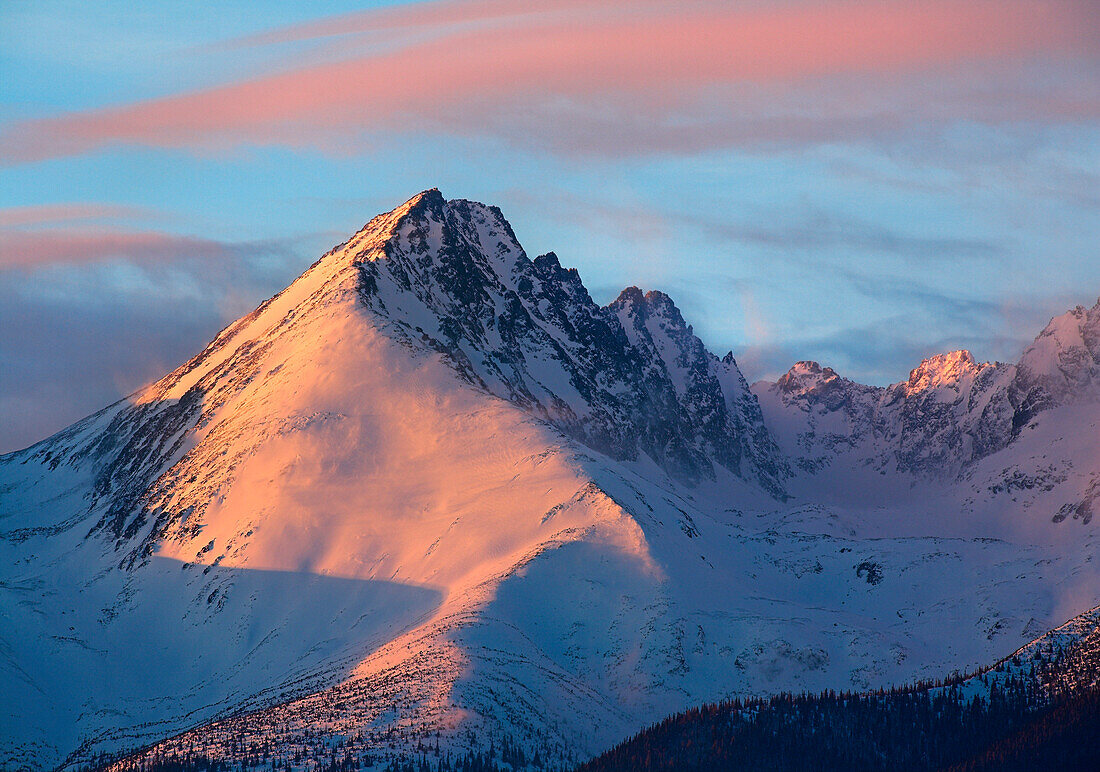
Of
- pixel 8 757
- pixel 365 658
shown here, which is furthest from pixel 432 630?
pixel 8 757

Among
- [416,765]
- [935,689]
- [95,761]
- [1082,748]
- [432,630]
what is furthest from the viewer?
[432,630]

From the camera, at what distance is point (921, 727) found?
158 meters

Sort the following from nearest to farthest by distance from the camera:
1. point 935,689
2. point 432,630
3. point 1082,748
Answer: point 1082,748, point 935,689, point 432,630

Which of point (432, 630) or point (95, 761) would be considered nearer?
point (95, 761)

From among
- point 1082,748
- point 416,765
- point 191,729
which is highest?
point 191,729

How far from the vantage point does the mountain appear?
488 ft

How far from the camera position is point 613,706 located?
628ft

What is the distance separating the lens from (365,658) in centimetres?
19638

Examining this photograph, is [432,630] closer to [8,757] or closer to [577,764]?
[577,764]

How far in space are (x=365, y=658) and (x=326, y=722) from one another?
33.1 m

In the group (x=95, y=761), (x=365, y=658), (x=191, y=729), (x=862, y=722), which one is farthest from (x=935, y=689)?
(x=95, y=761)

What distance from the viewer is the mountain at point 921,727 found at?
149 meters

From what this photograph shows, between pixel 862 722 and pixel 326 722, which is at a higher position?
pixel 326 722

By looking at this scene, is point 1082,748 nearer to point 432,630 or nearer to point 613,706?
point 613,706
